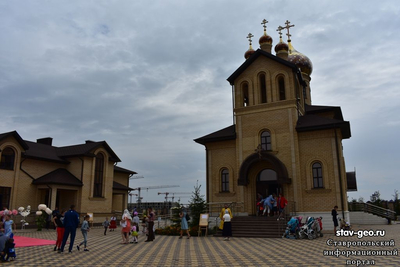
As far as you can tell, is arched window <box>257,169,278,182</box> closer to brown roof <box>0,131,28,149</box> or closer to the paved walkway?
the paved walkway

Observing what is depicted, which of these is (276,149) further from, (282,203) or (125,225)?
(125,225)

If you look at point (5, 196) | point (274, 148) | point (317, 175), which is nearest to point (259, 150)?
point (274, 148)

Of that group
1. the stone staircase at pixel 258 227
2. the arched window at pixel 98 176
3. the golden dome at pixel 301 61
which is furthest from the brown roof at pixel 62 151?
the golden dome at pixel 301 61

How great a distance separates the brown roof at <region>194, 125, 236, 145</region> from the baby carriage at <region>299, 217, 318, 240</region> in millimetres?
8610

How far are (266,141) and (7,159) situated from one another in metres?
18.4

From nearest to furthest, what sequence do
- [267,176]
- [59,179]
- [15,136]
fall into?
1. [267,176]
2. [15,136]
3. [59,179]

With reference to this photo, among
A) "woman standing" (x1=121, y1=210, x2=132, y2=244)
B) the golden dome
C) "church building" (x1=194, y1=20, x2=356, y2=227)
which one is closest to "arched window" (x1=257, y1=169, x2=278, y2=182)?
"church building" (x1=194, y1=20, x2=356, y2=227)

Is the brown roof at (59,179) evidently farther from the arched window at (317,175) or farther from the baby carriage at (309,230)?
the baby carriage at (309,230)

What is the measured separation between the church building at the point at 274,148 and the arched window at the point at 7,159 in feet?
45.3

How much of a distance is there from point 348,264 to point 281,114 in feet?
44.7

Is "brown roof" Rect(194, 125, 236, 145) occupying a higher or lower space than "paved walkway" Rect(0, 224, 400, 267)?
higher

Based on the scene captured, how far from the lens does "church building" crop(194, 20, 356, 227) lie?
20000mm

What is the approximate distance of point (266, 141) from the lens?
22031mm

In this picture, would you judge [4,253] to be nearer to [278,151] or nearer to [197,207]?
[197,207]
